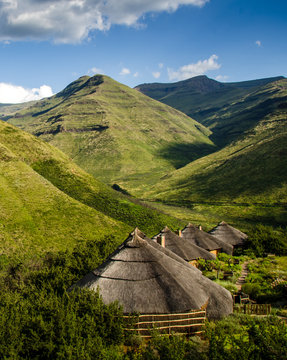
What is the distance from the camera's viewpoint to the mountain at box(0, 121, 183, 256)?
45625 millimetres

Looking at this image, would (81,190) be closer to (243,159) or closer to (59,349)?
(59,349)

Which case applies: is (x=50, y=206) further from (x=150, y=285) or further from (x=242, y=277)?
(x=150, y=285)

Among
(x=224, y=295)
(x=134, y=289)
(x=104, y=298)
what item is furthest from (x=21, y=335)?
(x=224, y=295)

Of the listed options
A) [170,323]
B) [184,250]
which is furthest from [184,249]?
[170,323]

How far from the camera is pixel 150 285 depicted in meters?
16.0

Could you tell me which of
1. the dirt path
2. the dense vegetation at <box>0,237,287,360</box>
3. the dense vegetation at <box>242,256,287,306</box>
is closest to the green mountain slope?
the dense vegetation at <box>242,256,287,306</box>

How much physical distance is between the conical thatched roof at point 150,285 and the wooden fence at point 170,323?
454 millimetres

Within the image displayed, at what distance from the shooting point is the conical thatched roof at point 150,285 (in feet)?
49.8

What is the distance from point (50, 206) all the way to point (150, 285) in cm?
4400

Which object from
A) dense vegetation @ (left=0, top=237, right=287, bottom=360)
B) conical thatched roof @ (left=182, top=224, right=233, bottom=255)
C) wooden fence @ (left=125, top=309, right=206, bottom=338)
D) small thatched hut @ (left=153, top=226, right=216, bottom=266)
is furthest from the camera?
conical thatched roof @ (left=182, top=224, right=233, bottom=255)

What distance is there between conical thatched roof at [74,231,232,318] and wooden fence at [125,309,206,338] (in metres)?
0.45

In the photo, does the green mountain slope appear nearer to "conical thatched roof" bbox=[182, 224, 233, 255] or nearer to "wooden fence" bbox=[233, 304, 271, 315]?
"conical thatched roof" bbox=[182, 224, 233, 255]

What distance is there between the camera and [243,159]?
135 meters

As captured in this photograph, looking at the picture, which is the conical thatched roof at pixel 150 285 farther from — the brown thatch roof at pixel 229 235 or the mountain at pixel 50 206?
the brown thatch roof at pixel 229 235
